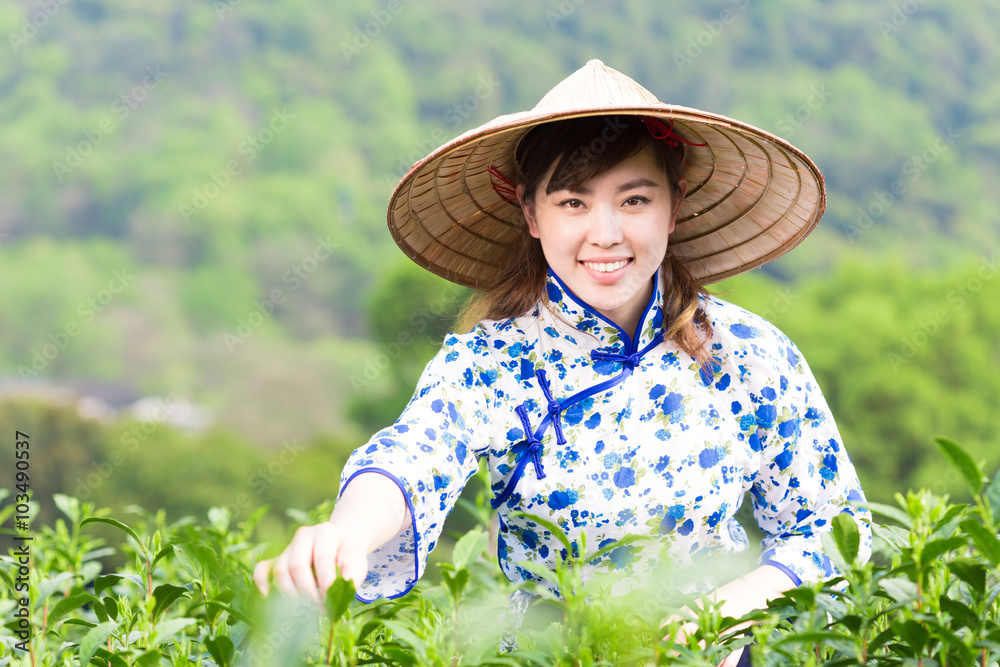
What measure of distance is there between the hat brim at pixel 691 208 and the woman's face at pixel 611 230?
0.12m

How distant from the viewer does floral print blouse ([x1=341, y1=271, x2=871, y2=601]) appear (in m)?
1.29

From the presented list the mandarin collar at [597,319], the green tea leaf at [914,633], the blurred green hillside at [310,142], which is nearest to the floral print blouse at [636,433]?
the mandarin collar at [597,319]

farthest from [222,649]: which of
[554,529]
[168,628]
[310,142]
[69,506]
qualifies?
[310,142]

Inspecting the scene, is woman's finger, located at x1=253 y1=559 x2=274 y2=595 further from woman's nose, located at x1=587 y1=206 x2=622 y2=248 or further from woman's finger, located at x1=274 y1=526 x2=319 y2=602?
woman's nose, located at x1=587 y1=206 x2=622 y2=248

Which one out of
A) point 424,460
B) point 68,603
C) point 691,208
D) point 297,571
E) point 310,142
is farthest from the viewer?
point 310,142

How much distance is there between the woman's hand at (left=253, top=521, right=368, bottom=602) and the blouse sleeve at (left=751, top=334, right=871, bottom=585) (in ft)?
2.30

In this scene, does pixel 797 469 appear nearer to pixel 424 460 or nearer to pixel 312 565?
pixel 424 460

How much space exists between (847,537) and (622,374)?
0.63m

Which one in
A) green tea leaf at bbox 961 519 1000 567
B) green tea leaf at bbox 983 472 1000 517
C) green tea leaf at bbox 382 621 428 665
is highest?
green tea leaf at bbox 983 472 1000 517

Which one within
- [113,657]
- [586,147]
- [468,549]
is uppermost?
[586,147]

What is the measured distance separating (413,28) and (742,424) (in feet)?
127

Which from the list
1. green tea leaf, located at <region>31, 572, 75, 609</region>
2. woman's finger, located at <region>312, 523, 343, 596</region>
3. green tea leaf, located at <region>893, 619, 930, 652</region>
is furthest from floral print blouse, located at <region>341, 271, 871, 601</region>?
green tea leaf, located at <region>893, 619, 930, 652</region>

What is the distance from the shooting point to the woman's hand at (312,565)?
31.9 inches

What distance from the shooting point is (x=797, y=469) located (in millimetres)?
1374
